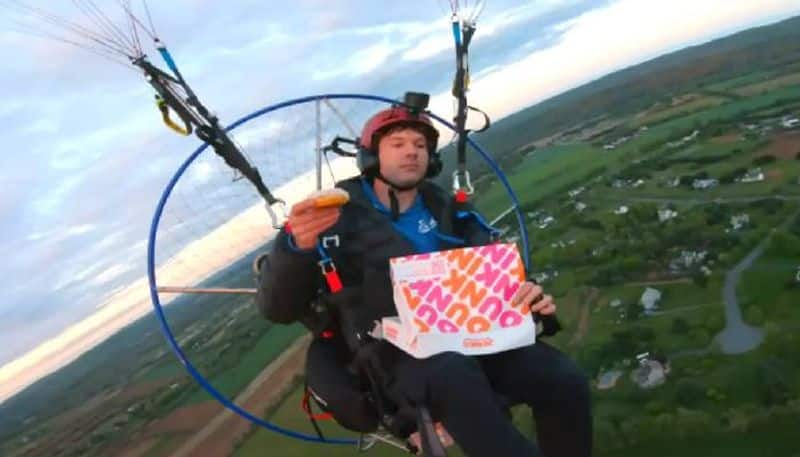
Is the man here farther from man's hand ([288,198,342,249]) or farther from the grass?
the grass

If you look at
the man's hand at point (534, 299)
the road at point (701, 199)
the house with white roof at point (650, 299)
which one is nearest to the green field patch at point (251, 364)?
the house with white roof at point (650, 299)

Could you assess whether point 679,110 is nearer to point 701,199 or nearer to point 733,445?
point 701,199

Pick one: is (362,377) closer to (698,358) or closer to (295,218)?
(295,218)

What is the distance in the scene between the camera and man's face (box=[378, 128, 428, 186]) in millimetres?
3176

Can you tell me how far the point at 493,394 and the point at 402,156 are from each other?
1.19 metres

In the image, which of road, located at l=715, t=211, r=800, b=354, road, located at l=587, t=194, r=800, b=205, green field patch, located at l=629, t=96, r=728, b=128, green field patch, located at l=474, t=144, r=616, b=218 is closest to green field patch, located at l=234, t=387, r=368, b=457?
road, located at l=715, t=211, r=800, b=354

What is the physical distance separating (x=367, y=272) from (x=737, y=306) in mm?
38500

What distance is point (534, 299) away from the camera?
2.71 m

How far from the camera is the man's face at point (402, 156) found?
3.18 metres

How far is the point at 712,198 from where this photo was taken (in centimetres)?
5325

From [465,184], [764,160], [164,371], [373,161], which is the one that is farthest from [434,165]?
[164,371]

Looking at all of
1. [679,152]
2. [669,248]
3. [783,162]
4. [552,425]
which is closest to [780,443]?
[669,248]

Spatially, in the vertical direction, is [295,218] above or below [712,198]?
above

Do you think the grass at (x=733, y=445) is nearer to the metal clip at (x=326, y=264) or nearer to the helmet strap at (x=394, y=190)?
the helmet strap at (x=394, y=190)
